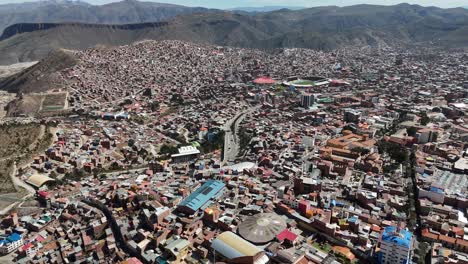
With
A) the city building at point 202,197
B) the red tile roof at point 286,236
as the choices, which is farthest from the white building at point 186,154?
the red tile roof at point 286,236

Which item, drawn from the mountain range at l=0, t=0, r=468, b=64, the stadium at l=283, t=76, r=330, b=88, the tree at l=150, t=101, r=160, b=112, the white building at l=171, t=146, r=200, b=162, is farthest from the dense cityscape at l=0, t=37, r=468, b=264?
the mountain range at l=0, t=0, r=468, b=64

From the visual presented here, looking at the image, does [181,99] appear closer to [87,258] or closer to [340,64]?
[87,258]

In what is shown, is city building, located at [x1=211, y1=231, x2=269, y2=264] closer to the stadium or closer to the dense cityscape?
the dense cityscape

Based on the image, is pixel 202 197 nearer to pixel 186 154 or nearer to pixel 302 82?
pixel 186 154

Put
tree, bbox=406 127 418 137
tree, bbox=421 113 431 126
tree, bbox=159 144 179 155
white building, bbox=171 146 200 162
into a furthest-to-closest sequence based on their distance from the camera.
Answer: tree, bbox=421 113 431 126
tree, bbox=159 144 179 155
tree, bbox=406 127 418 137
white building, bbox=171 146 200 162

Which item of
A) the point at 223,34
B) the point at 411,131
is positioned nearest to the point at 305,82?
the point at 411,131

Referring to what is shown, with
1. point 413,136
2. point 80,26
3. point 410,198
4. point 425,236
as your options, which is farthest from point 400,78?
point 80,26
